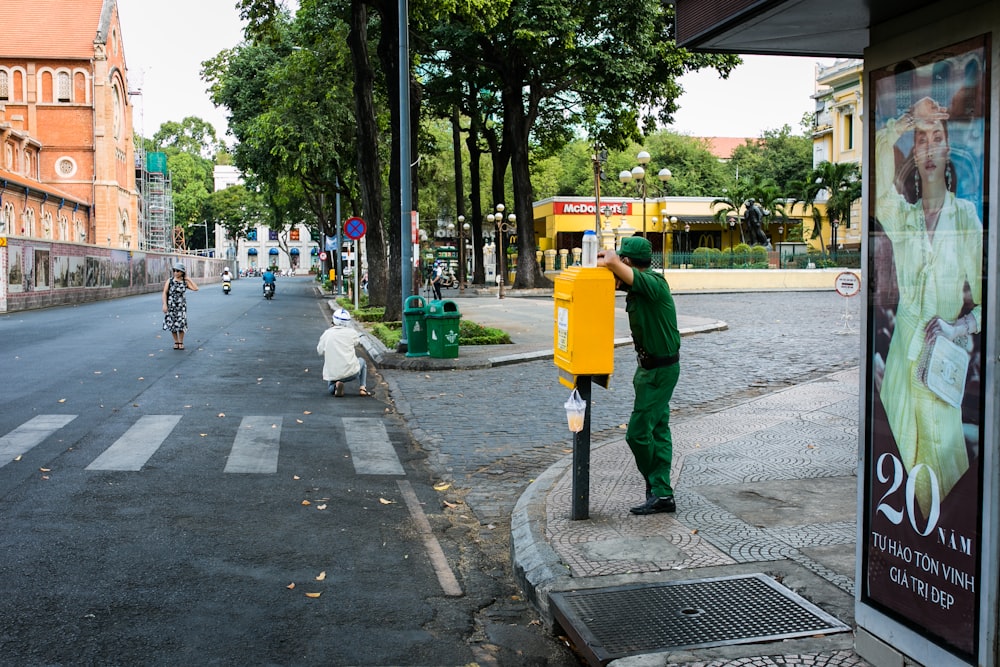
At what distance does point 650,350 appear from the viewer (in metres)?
6.22

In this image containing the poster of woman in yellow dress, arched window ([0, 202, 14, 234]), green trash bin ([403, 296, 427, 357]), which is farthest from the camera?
arched window ([0, 202, 14, 234])

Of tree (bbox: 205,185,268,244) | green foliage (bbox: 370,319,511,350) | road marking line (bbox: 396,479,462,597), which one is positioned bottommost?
road marking line (bbox: 396,479,462,597)

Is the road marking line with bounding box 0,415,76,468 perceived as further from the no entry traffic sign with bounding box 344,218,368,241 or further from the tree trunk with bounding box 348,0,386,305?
the no entry traffic sign with bounding box 344,218,368,241

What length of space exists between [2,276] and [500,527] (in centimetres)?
2970

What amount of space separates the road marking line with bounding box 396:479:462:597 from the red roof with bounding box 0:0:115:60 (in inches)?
2723

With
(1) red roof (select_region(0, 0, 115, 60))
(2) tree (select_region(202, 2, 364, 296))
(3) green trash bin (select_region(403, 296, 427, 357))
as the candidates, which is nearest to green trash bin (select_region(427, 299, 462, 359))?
(3) green trash bin (select_region(403, 296, 427, 357))

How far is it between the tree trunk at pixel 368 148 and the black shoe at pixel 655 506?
59.0 ft

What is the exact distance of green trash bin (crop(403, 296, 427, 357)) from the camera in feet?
56.5

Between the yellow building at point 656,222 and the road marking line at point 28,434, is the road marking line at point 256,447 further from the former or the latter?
the yellow building at point 656,222

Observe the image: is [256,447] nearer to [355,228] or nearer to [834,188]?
[355,228]

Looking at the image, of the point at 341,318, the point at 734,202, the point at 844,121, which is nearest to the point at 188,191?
the point at 734,202

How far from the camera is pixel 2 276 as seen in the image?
1233 inches

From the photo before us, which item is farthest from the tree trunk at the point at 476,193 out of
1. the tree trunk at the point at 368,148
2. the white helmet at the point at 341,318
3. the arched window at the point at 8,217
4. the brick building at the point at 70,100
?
the white helmet at the point at 341,318

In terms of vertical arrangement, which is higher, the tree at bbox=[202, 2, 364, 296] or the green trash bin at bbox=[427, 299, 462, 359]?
the tree at bbox=[202, 2, 364, 296]
